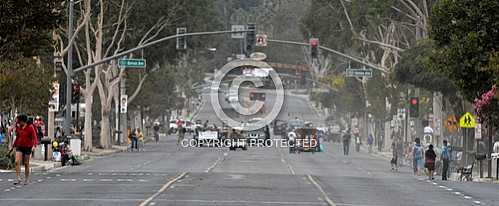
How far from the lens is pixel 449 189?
37.5 metres

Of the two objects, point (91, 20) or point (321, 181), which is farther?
point (91, 20)

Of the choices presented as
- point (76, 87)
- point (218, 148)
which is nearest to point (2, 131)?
point (76, 87)

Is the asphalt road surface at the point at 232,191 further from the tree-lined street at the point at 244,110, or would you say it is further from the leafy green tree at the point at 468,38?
the leafy green tree at the point at 468,38

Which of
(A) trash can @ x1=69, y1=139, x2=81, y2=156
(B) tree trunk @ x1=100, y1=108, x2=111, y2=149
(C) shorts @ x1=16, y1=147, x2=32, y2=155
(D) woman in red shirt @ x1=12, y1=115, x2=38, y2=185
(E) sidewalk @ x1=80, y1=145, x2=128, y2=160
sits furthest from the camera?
(B) tree trunk @ x1=100, y1=108, x2=111, y2=149

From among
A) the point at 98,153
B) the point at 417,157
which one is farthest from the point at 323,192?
the point at 98,153

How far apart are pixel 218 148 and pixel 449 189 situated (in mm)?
51042

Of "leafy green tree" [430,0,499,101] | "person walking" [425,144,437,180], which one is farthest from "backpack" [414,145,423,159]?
"leafy green tree" [430,0,499,101]

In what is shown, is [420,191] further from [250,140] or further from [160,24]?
[250,140]
